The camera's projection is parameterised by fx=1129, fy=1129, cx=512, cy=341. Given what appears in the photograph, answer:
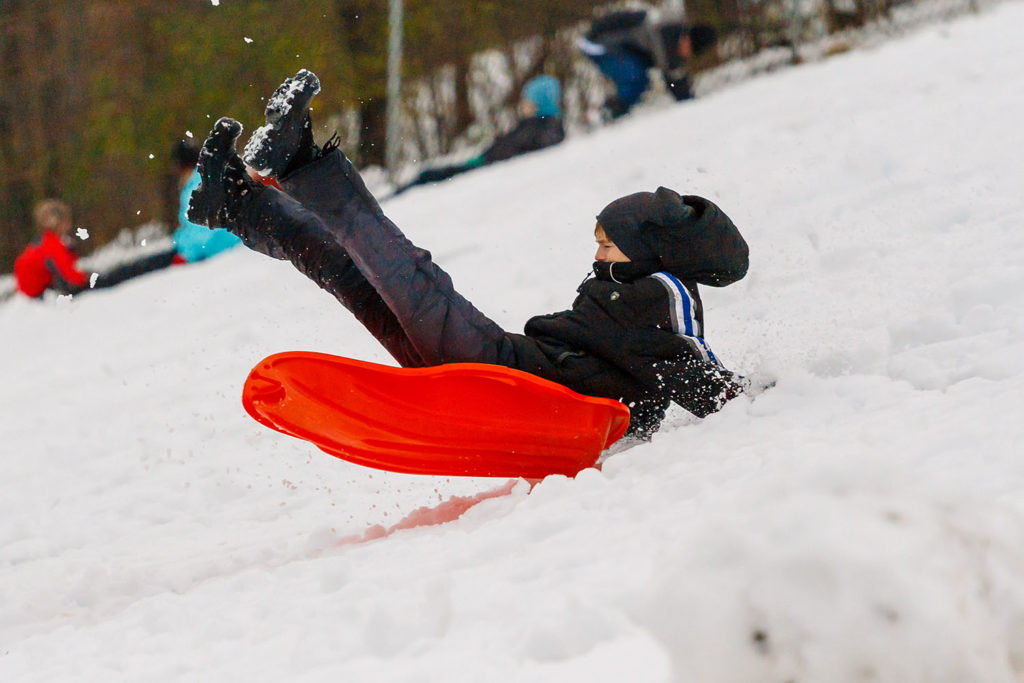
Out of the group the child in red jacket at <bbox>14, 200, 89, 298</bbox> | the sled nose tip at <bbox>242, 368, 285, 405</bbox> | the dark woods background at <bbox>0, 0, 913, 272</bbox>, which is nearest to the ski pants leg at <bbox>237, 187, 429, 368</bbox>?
the sled nose tip at <bbox>242, 368, 285, 405</bbox>

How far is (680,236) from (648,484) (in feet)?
2.56

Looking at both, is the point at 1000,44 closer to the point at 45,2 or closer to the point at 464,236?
the point at 464,236

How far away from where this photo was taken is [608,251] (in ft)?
9.96

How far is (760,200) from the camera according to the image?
17.1 ft

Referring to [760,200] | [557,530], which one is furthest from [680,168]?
[557,530]

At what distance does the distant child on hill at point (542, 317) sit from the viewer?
2.87 m

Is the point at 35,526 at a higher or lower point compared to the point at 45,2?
lower

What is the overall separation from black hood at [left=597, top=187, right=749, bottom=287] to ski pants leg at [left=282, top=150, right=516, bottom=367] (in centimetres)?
46

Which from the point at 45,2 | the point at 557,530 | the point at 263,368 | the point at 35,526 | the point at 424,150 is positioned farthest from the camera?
the point at 45,2

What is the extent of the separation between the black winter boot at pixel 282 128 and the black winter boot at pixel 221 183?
0.14m

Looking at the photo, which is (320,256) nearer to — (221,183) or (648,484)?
(221,183)

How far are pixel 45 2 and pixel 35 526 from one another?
11093 mm

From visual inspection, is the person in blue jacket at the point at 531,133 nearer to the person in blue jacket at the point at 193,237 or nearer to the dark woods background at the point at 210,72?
the dark woods background at the point at 210,72

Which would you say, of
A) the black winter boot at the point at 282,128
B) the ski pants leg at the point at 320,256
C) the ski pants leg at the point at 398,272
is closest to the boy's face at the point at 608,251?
the ski pants leg at the point at 398,272
